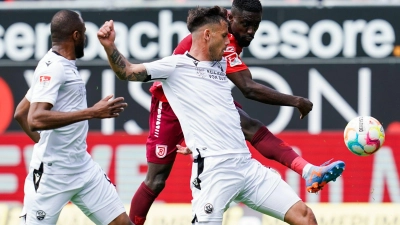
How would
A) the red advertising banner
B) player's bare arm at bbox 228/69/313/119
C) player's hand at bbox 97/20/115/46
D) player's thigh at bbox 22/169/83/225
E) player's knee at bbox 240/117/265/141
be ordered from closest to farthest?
1. player's hand at bbox 97/20/115/46
2. player's thigh at bbox 22/169/83/225
3. player's bare arm at bbox 228/69/313/119
4. player's knee at bbox 240/117/265/141
5. the red advertising banner

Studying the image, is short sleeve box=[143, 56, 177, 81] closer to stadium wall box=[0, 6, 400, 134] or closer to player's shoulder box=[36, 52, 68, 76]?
player's shoulder box=[36, 52, 68, 76]

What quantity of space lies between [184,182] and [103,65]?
1.87 m

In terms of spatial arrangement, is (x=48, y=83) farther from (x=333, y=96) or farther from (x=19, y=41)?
(x=333, y=96)

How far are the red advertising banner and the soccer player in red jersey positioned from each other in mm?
3710

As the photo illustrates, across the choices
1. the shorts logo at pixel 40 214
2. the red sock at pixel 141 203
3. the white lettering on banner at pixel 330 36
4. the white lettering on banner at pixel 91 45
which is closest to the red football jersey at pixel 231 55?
the red sock at pixel 141 203

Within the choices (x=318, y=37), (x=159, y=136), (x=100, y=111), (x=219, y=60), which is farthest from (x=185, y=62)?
(x=318, y=37)

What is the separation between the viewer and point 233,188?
662 cm

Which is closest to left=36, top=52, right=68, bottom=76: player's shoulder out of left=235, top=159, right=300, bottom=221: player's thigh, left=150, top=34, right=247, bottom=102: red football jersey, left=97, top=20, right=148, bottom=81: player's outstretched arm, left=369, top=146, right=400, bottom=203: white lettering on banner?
left=97, top=20, right=148, bottom=81: player's outstretched arm

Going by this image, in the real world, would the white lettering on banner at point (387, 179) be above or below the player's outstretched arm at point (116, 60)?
below

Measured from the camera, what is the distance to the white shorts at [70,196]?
6.85 m

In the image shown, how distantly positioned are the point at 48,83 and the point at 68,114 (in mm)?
320

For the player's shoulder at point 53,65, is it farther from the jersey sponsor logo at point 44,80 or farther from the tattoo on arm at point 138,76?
the tattoo on arm at point 138,76

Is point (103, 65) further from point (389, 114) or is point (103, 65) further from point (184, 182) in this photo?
point (389, 114)

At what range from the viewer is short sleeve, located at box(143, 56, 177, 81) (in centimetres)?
652
